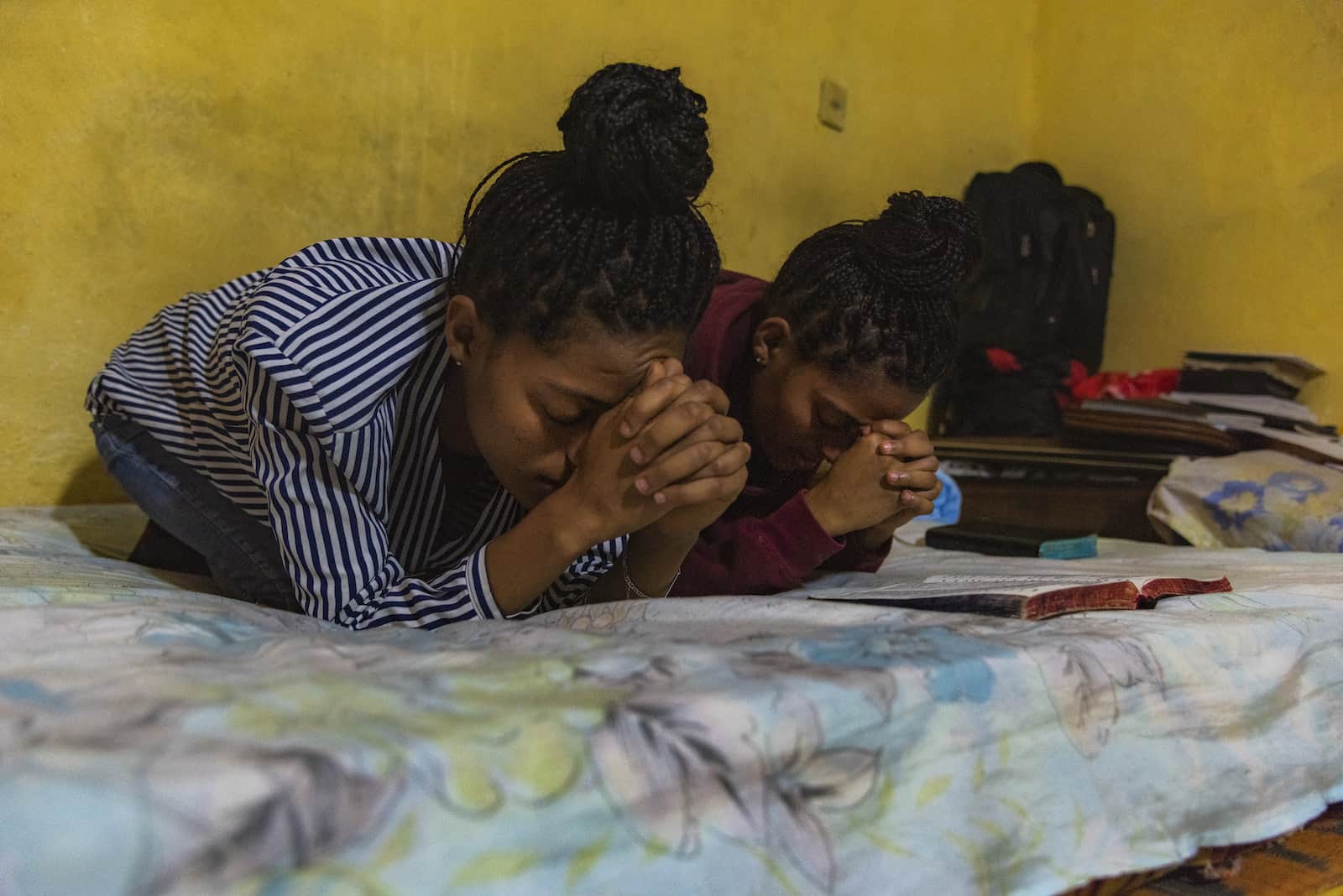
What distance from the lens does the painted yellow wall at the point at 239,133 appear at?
1.39 m

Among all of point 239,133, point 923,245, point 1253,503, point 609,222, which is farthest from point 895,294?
point 239,133

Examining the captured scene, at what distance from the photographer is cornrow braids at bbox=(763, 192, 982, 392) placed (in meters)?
1.04

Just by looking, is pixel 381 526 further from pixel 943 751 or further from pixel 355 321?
pixel 943 751

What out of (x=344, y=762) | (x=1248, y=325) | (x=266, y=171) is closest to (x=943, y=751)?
(x=344, y=762)

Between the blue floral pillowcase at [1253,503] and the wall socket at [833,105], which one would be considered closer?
the blue floral pillowcase at [1253,503]

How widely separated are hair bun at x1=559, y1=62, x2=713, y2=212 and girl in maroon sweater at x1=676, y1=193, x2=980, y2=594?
0.30 meters

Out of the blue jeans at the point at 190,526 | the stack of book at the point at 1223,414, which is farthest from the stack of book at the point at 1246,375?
the blue jeans at the point at 190,526

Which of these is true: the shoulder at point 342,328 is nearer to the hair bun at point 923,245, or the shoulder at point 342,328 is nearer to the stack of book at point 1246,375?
the hair bun at point 923,245

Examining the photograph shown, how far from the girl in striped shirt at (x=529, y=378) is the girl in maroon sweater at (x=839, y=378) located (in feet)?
0.48

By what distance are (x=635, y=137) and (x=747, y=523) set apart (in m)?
0.43

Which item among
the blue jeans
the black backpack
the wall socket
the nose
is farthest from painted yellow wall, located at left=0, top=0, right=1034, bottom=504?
the nose

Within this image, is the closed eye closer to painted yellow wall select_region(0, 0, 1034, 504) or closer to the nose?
the nose

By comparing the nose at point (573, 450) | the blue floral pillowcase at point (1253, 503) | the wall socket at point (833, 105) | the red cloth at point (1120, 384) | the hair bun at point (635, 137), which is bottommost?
the blue floral pillowcase at point (1253, 503)

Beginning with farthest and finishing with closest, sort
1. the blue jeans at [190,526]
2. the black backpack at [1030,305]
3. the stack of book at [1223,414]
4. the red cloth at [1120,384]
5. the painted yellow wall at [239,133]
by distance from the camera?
the black backpack at [1030,305], the red cloth at [1120,384], the stack of book at [1223,414], the painted yellow wall at [239,133], the blue jeans at [190,526]
